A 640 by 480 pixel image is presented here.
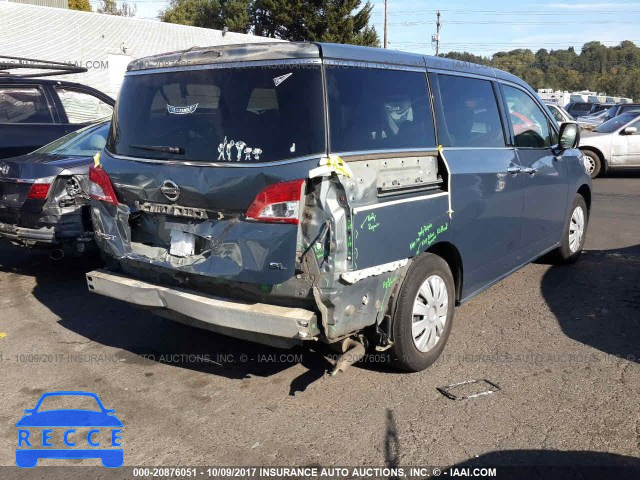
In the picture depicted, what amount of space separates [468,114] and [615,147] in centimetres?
1136

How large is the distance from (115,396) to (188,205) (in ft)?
4.39

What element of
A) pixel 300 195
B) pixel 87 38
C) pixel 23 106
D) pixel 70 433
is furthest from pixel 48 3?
pixel 300 195

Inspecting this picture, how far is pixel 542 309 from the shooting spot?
550 centimetres

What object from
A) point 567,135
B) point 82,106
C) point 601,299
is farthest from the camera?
point 82,106

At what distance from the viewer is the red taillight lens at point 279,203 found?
10.8ft

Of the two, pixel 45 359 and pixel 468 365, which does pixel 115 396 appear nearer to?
pixel 45 359

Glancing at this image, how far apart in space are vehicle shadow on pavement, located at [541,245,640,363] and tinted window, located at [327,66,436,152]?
6.91 ft

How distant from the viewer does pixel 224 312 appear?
351 centimetres

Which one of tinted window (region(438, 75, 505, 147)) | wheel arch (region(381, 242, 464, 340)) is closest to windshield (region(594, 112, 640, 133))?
tinted window (region(438, 75, 505, 147))

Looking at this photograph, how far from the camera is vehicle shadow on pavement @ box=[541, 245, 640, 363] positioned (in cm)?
482

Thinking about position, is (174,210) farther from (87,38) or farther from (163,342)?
(87,38)

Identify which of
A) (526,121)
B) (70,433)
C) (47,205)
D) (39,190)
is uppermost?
(526,121)

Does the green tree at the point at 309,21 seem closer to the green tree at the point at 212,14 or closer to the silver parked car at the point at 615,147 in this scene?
the green tree at the point at 212,14

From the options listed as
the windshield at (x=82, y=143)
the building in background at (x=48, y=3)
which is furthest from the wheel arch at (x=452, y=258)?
the building in background at (x=48, y=3)
